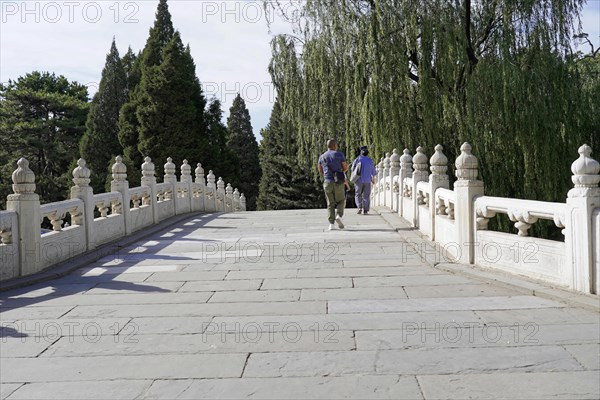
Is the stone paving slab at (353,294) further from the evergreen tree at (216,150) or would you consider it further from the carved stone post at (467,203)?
the evergreen tree at (216,150)

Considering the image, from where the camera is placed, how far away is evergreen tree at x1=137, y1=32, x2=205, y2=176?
35.7 metres

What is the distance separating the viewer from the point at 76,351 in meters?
4.37

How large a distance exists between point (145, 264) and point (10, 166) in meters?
27.9

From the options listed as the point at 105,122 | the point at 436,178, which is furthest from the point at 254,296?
the point at 105,122

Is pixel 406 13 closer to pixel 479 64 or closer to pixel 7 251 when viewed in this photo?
pixel 479 64

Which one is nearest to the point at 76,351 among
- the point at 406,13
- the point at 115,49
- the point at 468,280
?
the point at 468,280

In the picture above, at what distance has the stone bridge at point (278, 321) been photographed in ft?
11.9

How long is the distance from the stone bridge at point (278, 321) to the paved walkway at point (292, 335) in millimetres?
16

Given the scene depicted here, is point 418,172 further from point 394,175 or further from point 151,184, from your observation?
point 151,184

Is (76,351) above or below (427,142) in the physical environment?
below

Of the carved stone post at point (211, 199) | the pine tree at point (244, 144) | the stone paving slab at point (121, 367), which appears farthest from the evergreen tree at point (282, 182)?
the stone paving slab at point (121, 367)

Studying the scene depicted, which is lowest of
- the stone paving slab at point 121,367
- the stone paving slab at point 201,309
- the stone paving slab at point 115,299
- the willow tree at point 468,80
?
the stone paving slab at point 121,367

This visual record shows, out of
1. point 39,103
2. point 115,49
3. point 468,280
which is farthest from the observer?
point 115,49

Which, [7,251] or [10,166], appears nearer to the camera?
[7,251]
